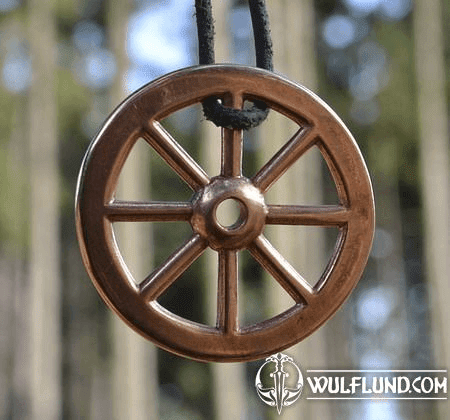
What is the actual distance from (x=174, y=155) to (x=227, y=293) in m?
0.11

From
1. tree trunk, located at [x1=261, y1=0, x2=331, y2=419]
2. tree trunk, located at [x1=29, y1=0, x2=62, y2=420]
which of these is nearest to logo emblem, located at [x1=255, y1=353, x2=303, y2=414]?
tree trunk, located at [x1=261, y1=0, x2=331, y2=419]

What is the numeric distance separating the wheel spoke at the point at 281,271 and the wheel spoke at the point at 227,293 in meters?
0.02

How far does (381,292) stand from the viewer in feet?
28.4

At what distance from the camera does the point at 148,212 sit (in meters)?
0.71

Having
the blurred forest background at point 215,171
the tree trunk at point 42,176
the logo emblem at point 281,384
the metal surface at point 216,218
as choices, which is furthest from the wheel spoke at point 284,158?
the tree trunk at point 42,176

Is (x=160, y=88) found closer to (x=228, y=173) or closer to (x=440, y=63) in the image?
(x=228, y=173)

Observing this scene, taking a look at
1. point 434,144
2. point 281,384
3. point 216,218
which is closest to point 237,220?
point 216,218

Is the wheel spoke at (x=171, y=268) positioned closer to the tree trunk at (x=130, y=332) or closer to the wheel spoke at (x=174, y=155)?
the wheel spoke at (x=174, y=155)

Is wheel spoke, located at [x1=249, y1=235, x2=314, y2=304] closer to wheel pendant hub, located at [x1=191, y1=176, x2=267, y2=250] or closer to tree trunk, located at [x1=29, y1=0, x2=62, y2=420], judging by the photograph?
wheel pendant hub, located at [x1=191, y1=176, x2=267, y2=250]

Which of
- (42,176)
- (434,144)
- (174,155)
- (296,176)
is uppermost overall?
(434,144)

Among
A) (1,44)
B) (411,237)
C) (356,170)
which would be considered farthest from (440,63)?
(356,170)

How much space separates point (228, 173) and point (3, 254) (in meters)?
8.33

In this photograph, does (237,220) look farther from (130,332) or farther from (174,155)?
(130,332)

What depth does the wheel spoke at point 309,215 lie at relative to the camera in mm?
708
